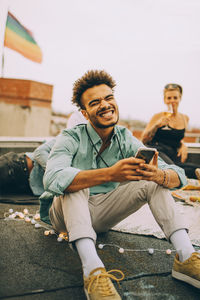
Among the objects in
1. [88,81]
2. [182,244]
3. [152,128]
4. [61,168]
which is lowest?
[182,244]

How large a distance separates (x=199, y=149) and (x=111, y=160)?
3.74 metres

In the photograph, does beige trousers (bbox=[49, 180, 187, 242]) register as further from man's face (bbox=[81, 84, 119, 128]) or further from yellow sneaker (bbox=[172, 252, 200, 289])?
man's face (bbox=[81, 84, 119, 128])

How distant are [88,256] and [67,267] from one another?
420mm

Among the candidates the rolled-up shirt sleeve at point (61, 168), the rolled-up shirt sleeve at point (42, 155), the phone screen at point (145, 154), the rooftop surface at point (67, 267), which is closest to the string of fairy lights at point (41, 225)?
the rooftop surface at point (67, 267)

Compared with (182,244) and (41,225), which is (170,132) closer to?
(41,225)

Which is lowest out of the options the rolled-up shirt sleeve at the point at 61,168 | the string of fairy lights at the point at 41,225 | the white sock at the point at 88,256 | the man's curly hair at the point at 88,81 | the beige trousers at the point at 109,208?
the string of fairy lights at the point at 41,225

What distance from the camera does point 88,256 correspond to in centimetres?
139

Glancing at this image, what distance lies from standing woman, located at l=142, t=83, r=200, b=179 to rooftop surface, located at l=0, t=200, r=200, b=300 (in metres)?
2.16

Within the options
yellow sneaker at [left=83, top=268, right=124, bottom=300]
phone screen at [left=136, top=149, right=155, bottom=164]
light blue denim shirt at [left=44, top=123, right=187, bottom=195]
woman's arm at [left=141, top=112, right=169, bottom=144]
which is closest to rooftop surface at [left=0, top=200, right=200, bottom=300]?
yellow sneaker at [left=83, top=268, right=124, bottom=300]

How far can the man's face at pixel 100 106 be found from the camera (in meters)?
1.91

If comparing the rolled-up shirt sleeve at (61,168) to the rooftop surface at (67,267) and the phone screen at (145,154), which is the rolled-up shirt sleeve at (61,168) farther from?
the rooftop surface at (67,267)

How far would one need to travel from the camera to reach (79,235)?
1.42 metres

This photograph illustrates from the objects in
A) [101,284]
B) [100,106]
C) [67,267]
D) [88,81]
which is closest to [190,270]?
[101,284]

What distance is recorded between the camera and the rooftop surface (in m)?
1.47
